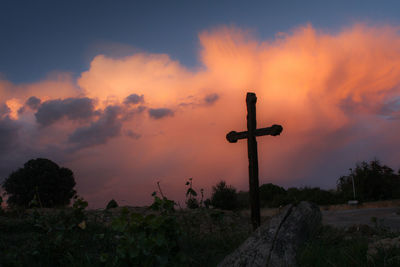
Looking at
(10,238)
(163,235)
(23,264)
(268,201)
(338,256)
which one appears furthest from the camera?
(268,201)

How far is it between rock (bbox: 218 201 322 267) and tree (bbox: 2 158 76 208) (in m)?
15.6

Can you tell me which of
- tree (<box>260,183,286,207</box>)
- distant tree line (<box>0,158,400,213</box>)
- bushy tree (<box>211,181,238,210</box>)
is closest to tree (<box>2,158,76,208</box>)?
distant tree line (<box>0,158,400,213</box>)

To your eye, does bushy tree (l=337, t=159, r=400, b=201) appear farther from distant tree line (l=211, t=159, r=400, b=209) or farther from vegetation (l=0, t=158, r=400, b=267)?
vegetation (l=0, t=158, r=400, b=267)

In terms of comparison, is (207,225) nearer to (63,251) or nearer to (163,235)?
(63,251)

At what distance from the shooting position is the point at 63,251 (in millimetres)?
5469

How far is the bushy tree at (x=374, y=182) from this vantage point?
61.8ft

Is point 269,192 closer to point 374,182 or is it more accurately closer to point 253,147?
point 374,182

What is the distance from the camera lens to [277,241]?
180 inches

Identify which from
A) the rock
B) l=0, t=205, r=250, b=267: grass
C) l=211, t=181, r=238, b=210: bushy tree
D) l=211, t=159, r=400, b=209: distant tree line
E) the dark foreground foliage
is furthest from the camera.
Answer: l=211, t=159, r=400, b=209: distant tree line

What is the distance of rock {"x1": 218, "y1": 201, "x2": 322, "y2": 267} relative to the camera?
14.1 ft

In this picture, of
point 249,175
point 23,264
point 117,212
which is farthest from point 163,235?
point 117,212

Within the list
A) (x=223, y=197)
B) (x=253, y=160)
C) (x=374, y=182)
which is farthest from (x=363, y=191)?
(x=253, y=160)

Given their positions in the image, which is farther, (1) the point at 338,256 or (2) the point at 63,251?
(2) the point at 63,251

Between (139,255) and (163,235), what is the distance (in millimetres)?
479
